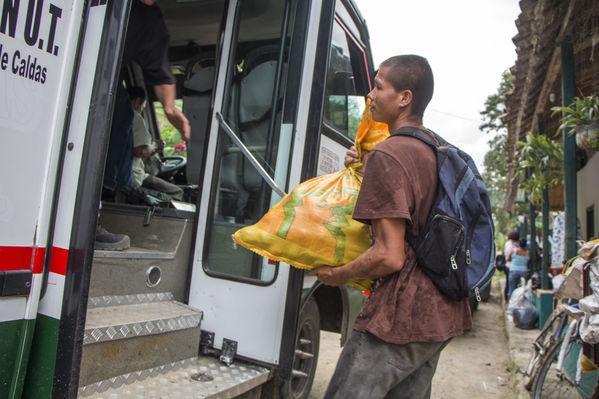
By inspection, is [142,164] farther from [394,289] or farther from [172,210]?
[394,289]

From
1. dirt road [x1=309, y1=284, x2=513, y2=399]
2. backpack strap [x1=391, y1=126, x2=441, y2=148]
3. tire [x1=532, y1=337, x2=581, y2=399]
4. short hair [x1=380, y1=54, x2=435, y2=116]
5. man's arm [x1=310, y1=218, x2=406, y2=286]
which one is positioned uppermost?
short hair [x1=380, y1=54, x2=435, y2=116]

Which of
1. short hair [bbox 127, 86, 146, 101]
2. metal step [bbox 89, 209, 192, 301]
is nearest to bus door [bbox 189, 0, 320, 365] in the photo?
metal step [bbox 89, 209, 192, 301]

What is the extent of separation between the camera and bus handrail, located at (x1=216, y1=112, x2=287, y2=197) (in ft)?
9.29

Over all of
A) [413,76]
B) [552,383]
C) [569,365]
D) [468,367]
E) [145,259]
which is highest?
[413,76]

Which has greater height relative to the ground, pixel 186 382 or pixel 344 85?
pixel 344 85

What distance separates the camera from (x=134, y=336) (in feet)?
8.20

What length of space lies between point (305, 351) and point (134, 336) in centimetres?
152

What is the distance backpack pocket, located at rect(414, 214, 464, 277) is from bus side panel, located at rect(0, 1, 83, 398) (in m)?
1.42

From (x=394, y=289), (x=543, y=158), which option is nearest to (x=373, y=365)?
(x=394, y=289)

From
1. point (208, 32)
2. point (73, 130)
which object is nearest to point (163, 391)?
point (73, 130)

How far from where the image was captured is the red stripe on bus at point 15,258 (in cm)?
170

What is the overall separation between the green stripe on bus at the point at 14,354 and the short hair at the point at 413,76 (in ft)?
5.43

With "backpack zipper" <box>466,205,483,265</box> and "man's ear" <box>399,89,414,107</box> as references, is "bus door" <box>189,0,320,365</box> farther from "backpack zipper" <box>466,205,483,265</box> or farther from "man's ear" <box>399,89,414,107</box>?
"backpack zipper" <box>466,205,483,265</box>

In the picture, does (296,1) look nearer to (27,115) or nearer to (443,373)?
(27,115)
